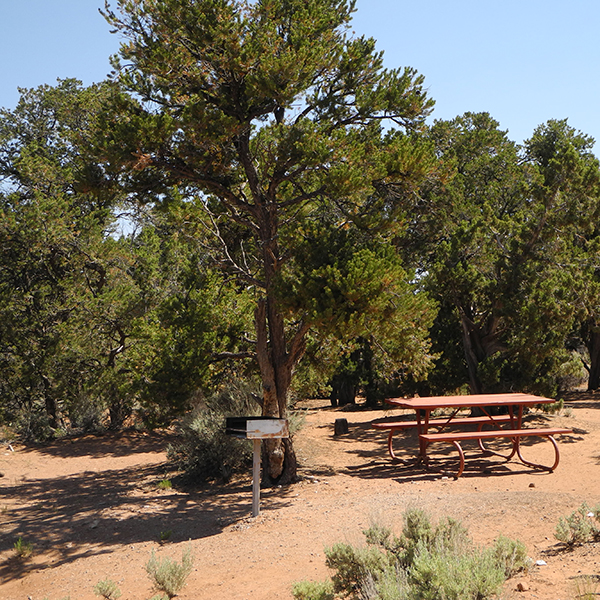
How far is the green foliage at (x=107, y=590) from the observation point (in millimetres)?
5395

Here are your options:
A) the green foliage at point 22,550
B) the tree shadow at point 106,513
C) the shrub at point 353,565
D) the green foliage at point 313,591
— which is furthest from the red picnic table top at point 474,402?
the green foliage at point 22,550

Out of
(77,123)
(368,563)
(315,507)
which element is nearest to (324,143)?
(315,507)

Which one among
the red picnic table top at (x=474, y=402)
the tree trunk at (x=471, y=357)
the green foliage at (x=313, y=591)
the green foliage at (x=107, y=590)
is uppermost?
the tree trunk at (x=471, y=357)

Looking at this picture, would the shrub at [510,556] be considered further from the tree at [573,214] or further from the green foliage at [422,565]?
the tree at [573,214]

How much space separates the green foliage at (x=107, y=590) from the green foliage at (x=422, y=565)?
83.1 inches

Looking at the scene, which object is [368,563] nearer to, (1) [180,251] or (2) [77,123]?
(1) [180,251]

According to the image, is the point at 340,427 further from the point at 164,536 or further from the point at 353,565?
the point at 353,565

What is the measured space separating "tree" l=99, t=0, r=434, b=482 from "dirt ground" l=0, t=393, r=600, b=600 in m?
1.65

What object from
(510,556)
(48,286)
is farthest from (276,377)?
(48,286)

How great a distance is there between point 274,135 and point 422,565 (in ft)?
21.6

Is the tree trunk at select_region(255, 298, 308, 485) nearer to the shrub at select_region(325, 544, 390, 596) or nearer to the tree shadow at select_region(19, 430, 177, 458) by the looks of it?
the shrub at select_region(325, 544, 390, 596)

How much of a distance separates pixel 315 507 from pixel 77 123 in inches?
637

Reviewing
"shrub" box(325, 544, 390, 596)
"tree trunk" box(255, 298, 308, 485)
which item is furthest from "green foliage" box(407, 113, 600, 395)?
"shrub" box(325, 544, 390, 596)

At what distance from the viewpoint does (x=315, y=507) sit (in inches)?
310
